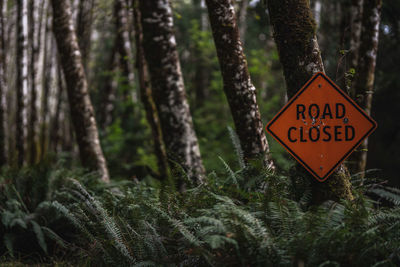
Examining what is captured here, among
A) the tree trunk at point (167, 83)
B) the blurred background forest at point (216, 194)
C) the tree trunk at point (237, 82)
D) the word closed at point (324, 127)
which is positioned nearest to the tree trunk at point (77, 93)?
the blurred background forest at point (216, 194)

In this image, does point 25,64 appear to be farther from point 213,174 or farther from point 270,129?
point 270,129

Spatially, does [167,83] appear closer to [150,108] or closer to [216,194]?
[150,108]

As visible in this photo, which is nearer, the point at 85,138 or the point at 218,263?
the point at 218,263

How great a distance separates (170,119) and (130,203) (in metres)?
2.17

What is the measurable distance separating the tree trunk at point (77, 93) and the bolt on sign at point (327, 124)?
510 centimetres

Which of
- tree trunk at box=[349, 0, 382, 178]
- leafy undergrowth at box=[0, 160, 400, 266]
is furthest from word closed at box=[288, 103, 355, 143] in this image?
tree trunk at box=[349, 0, 382, 178]

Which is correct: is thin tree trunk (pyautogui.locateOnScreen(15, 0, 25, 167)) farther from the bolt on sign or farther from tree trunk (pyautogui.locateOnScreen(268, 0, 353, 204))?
the bolt on sign

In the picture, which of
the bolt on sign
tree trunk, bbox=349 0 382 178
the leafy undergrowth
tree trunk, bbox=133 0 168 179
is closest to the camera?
the leafy undergrowth

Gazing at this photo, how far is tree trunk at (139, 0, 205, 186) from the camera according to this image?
621 centimetres

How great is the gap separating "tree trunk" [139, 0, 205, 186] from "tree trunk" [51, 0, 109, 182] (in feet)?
6.84

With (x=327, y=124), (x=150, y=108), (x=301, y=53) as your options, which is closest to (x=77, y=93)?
(x=150, y=108)

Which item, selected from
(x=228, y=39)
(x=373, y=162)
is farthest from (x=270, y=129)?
(x=373, y=162)

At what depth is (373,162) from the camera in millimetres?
15180

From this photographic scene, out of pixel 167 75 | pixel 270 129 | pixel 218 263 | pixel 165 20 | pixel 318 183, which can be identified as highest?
pixel 165 20
